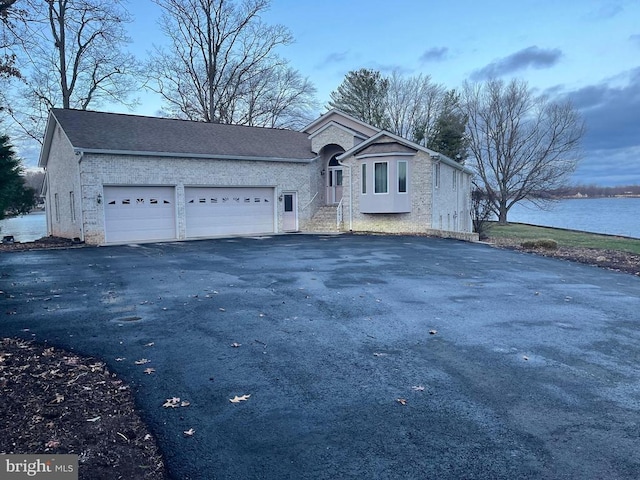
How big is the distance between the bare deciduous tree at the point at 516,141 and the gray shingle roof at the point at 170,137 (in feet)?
83.3

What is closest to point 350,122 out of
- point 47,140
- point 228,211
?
point 228,211

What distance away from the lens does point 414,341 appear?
5.91 metres

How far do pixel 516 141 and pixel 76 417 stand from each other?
154 ft

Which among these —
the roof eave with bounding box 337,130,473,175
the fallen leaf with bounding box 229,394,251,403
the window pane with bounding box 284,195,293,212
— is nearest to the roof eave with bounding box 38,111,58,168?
the window pane with bounding box 284,195,293,212

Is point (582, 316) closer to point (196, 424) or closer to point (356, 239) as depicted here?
point (196, 424)

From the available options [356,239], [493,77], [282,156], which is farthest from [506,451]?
[493,77]

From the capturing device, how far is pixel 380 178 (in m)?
21.5

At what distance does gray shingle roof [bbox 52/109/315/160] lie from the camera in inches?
736

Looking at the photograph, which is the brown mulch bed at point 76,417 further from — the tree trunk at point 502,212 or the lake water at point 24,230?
the tree trunk at point 502,212

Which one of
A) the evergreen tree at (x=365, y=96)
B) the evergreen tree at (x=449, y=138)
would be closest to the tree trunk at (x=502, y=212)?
the evergreen tree at (x=449, y=138)

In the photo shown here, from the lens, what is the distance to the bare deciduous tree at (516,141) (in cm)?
4184

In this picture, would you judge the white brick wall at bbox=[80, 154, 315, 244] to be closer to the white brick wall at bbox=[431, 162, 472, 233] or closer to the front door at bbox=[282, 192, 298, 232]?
the front door at bbox=[282, 192, 298, 232]

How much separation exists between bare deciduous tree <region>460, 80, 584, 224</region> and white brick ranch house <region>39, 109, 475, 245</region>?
2091 centimetres

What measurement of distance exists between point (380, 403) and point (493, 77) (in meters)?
45.8
